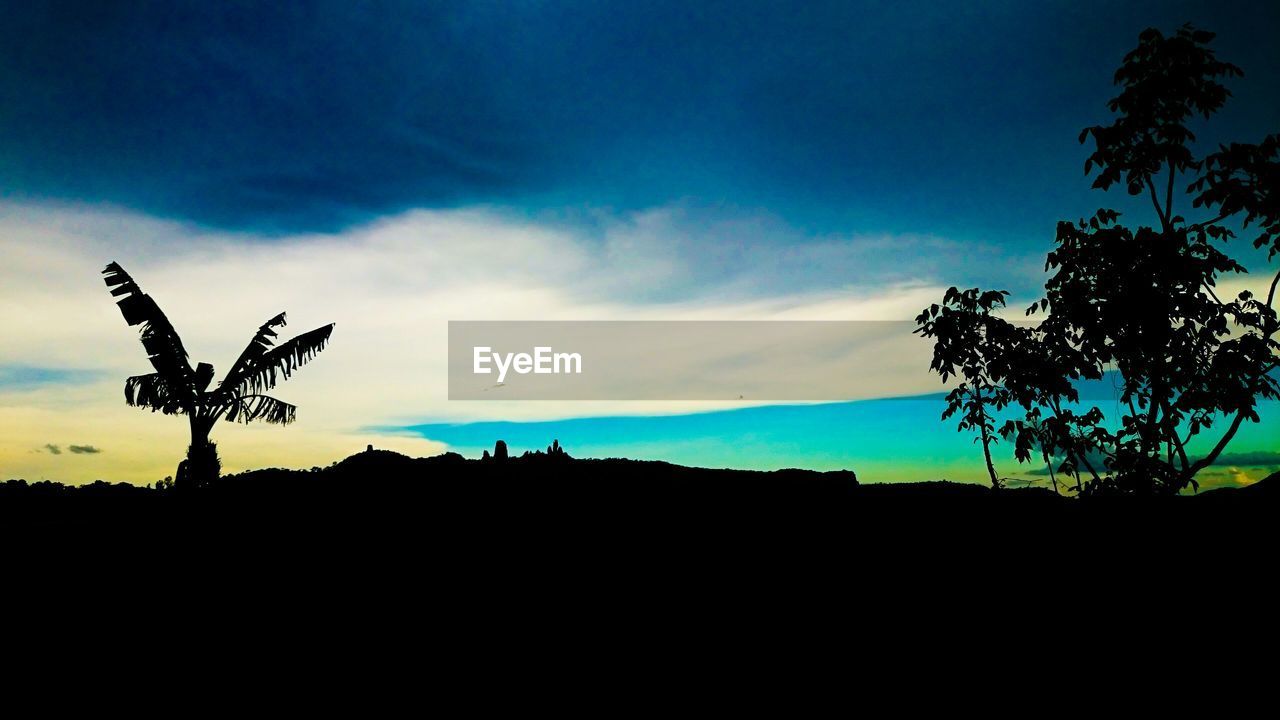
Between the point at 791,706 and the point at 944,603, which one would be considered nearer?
the point at 791,706

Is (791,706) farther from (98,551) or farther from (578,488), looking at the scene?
(98,551)

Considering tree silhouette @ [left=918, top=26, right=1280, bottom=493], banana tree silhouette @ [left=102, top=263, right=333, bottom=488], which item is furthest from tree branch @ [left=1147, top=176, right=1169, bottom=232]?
banana tree silhouette @ [left=102, top=263, right=333, bottom=488]

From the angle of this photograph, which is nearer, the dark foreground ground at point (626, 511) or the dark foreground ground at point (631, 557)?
the dark foreground ground at point (631, 557)

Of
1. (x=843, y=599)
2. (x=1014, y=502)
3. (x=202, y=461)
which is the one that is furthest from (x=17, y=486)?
(x=1014, y=502)

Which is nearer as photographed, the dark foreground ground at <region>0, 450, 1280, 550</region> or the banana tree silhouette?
the dark foreground ground at <region>0, 450, 1280, 550</region>

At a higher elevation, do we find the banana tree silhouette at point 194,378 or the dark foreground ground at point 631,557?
the banana tree silhouette at point 194,378

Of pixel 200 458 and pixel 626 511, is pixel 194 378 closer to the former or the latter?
pixel 200 458

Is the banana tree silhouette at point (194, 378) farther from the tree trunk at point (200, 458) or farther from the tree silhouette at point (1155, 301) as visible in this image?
the tree silhouette at point (1155, 301)

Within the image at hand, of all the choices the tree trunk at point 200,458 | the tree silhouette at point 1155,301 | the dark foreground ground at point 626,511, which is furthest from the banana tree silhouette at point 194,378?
the tree silhouette at point 1155,301

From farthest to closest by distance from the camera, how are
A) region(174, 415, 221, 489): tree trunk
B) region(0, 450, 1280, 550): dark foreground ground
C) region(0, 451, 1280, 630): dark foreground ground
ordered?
1. region(174, 415, 221, 489): tree trunk
2. region(0, 450, 1280, 550): dark foreground ground
3. region(0, 451, 1280, 630): dark foreground ground

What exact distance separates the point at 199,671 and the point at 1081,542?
577cm

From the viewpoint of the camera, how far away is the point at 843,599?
A: 4941 mm

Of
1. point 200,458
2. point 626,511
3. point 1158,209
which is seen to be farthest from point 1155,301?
point 200,458

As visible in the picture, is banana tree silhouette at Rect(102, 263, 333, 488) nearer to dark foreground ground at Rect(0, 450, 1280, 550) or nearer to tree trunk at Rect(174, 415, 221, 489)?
tree trunk at Rect(174, 415, 221, 489)
